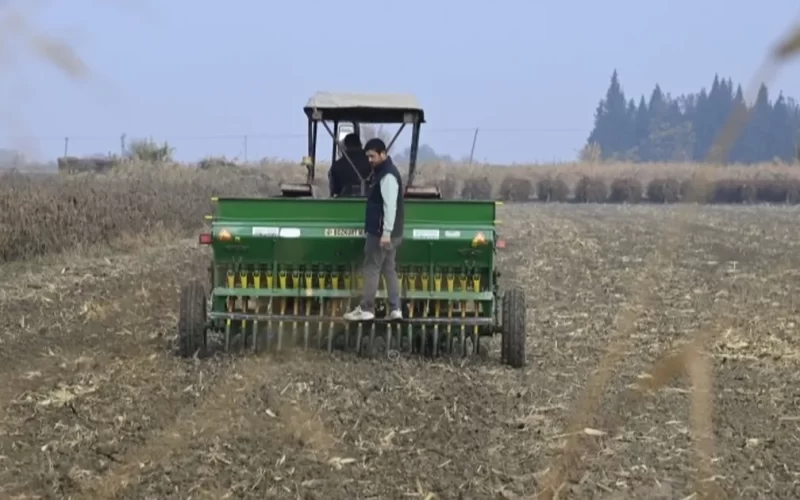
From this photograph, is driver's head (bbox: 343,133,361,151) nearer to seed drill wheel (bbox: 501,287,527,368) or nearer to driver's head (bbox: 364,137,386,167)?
driver's head (bbox: 364,137,386,167)

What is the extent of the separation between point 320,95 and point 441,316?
Result: 103 inches

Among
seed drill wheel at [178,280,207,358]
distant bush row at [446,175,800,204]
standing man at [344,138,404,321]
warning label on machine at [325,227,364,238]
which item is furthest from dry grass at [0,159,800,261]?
seed drill wheel at [178,280,207,358]

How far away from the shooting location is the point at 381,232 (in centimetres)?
912

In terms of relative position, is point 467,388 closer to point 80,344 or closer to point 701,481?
point 701,481

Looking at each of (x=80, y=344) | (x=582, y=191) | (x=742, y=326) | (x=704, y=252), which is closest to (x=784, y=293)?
(x=742, y=326)

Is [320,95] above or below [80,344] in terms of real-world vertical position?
above

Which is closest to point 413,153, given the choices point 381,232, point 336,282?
point 336,282

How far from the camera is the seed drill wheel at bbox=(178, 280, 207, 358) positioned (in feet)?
31.1

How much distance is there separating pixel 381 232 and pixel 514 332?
1.42m

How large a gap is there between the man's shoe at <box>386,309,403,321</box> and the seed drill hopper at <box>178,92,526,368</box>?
118 mm

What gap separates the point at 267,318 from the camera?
367 inches

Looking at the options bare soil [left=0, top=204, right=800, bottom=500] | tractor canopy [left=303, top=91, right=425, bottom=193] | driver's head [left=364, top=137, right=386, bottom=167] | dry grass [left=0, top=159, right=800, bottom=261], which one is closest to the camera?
bare soil [left=0, top=204, right=800, bottom=500]

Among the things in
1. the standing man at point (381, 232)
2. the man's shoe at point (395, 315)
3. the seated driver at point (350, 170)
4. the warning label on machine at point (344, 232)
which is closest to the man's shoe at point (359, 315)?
the standing man at point (381, 232)

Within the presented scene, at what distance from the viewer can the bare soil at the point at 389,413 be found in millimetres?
5699
